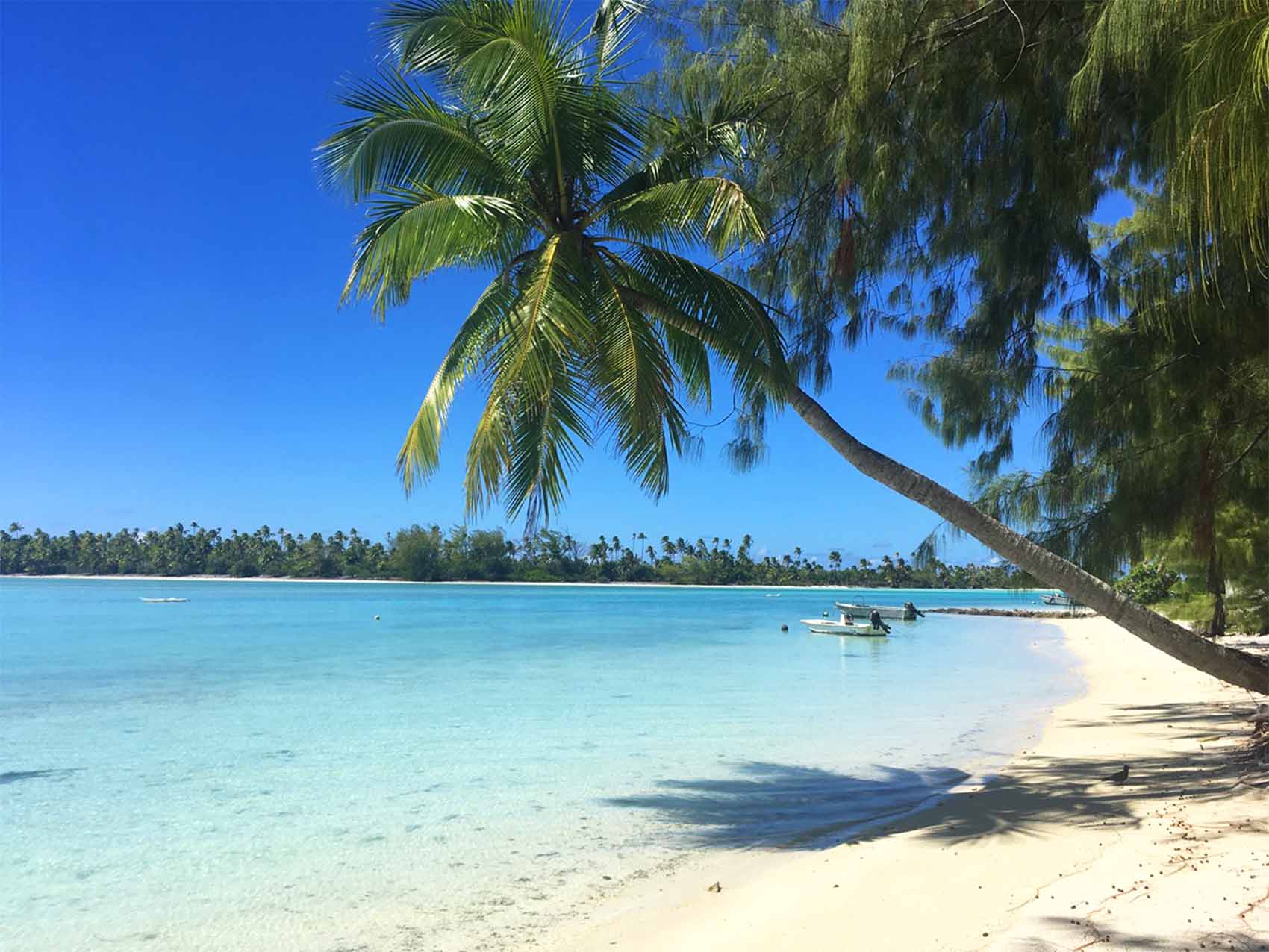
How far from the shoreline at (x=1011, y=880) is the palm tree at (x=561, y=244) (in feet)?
4.01

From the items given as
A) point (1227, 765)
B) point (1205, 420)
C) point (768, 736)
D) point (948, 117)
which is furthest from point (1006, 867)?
point (768, 736)

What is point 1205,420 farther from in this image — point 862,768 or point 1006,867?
point 862,768

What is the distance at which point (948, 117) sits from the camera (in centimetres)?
531

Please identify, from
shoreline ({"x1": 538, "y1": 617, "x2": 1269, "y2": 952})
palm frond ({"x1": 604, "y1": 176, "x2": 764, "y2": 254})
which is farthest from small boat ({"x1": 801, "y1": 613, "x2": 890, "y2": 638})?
palm frond ({"x1": 604, "y1": 176, "x2": 764, "y2": 254})

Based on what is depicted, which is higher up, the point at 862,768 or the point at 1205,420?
the point at 1205,420

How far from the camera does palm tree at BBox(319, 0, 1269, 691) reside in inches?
212

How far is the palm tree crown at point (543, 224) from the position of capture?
548 cm

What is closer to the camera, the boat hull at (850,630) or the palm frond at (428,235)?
the palm frond at (428,235)

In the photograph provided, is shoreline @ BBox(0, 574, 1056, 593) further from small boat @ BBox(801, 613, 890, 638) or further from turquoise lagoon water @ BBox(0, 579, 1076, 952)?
turquoise lagoon water @ BBox(0, 579, 1076, 952)

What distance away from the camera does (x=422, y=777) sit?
26.5 ft

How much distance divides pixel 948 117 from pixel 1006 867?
443 centimetres

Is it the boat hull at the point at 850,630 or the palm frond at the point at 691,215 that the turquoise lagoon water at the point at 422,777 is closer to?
the palm frond at the point at 691,215

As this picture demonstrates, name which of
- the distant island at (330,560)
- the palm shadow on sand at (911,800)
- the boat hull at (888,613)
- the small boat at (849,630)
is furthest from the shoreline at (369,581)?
the palm shadow on sand at (911,800)

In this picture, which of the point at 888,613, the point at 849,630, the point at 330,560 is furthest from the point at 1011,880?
the point at 330,560
